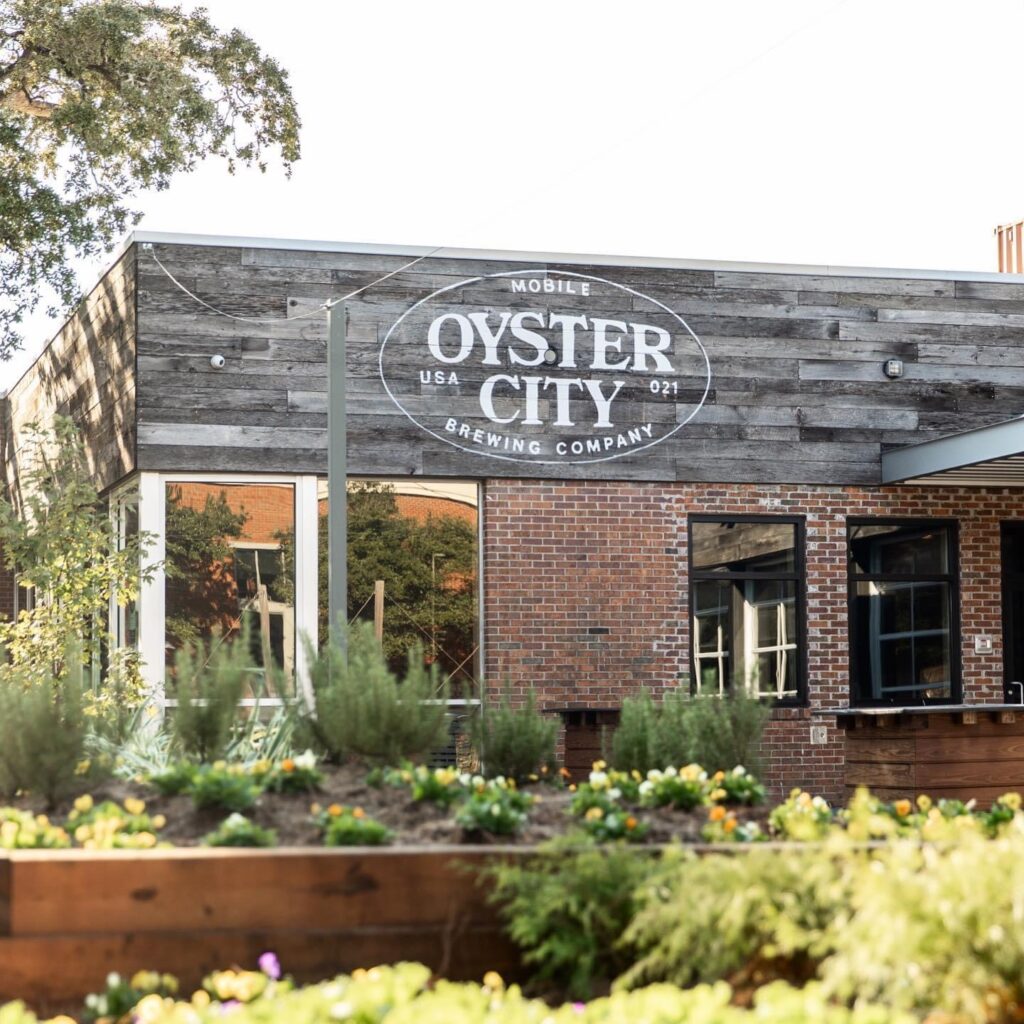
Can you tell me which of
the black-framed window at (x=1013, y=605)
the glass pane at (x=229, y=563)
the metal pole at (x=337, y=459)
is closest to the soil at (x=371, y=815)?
the metal pole at (x=337, y=459)

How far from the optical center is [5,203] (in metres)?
17.0

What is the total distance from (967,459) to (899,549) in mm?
1578

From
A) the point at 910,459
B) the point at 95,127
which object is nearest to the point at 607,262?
the point at 910,459

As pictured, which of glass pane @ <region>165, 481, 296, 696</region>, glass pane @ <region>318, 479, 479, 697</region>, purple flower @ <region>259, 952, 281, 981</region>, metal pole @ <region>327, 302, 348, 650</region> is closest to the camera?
purple flower @ <region>259, 952, 281, 981</region>

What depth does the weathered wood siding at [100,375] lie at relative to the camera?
12648 mm

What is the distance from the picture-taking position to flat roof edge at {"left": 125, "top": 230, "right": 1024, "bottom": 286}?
41.3 feet

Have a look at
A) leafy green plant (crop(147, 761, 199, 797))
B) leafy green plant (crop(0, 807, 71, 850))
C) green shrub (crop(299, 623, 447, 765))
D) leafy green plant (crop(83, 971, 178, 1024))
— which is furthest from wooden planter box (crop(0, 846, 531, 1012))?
green shrub (crop(299, 623, 447, 765))

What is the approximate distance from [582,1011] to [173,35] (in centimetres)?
1584

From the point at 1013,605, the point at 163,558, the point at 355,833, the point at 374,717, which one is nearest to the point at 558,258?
the point at 163,558

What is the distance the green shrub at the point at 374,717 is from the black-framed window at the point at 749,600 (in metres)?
7.17

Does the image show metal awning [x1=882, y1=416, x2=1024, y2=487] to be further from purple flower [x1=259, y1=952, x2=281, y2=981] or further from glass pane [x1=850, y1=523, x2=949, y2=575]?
purple flower [x1=259, y1=952, x2=281, y2=981]

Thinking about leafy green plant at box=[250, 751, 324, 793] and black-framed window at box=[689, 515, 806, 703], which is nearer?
leafy green plant at box=[250, 751, 324, 793]

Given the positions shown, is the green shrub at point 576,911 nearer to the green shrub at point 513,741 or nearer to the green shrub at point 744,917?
the green shrub at point 744,917

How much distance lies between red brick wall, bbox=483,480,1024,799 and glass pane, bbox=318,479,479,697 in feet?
0.61
